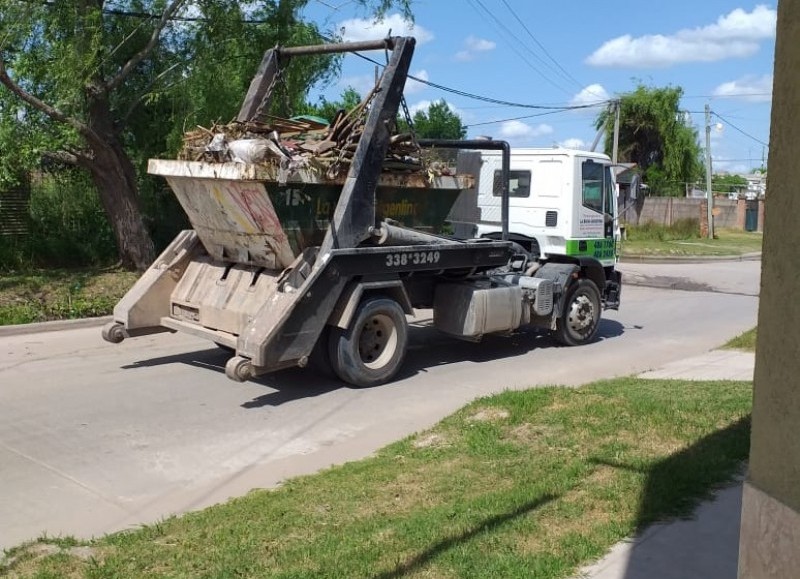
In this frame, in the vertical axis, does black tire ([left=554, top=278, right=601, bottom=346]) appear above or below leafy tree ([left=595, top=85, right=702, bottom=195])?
below

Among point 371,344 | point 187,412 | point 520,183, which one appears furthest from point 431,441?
point 520,183

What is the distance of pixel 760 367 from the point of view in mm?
2992

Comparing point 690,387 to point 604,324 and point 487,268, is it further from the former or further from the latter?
point 604,324

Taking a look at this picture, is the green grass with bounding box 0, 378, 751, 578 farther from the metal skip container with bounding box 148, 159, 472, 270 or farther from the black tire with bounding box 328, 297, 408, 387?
the metal skip container with bounding box 148, 159, 472, 270

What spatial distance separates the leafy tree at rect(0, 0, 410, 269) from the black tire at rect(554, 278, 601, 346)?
5.91m

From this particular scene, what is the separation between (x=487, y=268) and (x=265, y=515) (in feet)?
19.9

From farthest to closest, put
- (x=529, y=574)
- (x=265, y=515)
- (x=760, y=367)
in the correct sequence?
1. (x=265, y=515)
2. (x=529, y=574)
3. (x=760, y=367)

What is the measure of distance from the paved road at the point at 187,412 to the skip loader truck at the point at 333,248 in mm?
473

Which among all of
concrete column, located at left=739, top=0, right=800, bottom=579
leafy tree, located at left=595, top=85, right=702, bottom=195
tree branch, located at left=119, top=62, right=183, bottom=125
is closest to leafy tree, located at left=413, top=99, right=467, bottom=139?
leafy tree, located at left=595, top=85, right=702, bottom=195

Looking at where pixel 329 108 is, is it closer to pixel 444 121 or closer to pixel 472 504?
pixel 472 504

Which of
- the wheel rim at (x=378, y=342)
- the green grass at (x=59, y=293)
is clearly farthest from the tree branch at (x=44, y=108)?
the wheel rim at (x=378, y=342)

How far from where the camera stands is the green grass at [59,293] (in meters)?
12.5

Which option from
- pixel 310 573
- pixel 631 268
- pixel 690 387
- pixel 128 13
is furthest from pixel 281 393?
pixel 631 268

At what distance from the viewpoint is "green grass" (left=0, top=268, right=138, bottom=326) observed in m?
12.5
